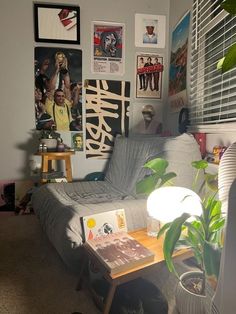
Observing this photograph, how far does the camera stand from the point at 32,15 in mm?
2293

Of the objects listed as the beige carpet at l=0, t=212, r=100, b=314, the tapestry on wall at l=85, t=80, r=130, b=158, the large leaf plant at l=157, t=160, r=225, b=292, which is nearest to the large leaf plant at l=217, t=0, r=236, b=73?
the large leaf plant at l=157, t=160, r=225, b=292

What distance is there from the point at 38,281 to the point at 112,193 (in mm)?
792

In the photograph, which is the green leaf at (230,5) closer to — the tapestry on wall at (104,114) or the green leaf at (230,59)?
the green leaf at (230,59)

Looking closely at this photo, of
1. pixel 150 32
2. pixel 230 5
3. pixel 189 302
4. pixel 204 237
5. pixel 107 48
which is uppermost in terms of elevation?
pixel 150 32

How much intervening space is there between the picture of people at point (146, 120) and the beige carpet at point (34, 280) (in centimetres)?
138

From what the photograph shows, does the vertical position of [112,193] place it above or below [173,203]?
below

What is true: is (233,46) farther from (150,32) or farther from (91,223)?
(150,32)

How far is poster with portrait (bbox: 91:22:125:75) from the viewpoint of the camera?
2396mm

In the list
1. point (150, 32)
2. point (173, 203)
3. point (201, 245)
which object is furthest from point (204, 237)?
point (150, 32)

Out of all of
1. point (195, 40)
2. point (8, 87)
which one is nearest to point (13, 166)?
point (8, 87)

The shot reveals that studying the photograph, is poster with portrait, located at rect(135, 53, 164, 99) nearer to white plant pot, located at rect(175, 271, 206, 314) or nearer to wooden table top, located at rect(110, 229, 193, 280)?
wooden table top, located at rect(110, 229, 193, 280)

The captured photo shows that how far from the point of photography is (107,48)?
2422mm

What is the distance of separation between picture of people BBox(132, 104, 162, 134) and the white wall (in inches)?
8.4

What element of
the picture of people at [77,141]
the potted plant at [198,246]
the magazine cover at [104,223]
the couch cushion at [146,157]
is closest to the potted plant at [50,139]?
the picture of people at [77,141]
